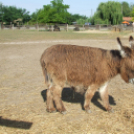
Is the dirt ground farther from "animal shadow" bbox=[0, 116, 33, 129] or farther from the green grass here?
the green grass

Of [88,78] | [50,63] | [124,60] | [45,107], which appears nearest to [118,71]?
[124,60]

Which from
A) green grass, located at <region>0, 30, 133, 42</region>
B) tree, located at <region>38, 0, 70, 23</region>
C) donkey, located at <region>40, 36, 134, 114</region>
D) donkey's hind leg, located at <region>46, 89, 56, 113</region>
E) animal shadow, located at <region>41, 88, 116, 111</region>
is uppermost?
tree, located at <region>38, 0, 70, 23</region>

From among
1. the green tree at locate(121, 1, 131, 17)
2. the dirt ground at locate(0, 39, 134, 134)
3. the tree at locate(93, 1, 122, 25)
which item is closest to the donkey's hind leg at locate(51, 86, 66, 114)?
the dirt ground at locate(0, 39, 134, 134)

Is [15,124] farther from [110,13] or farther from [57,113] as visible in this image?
[110,13]

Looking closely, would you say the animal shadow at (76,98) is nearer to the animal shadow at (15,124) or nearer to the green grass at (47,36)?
the animal shadow at (15,124)

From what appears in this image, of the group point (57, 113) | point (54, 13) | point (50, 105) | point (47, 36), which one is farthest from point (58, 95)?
point (54, 13)

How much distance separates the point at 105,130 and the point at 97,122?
299 mm

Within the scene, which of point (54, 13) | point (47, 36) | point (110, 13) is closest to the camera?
point (47, 36)

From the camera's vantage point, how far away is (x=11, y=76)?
22.6ft

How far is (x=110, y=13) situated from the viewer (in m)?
53.1

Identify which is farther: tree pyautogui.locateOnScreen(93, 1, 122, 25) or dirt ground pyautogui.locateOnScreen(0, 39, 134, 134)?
tree pyautogui.locateOnScreen(93, 1, 122, 25)

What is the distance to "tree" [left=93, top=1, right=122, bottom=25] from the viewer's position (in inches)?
2069

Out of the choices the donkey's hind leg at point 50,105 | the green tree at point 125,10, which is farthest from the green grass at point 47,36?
the green tree at point 125,10

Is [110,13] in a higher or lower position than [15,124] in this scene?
higher
